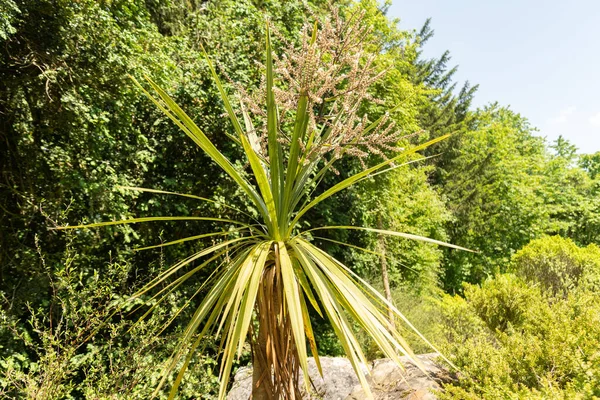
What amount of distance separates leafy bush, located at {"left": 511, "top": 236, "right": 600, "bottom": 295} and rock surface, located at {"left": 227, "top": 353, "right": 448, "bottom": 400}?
3604 mm

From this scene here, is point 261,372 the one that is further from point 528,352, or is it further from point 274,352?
point 528,352

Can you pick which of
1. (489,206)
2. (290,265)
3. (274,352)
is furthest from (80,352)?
(489,206)

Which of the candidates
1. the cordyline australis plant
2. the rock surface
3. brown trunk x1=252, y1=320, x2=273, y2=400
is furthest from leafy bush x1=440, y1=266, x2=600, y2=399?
A: brown trunk x1=252, y1=320, x2=273, y2=400

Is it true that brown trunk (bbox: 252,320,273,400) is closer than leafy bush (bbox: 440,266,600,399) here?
Yes

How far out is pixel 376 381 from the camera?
12.3 feet

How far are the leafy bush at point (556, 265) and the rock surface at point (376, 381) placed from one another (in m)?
3.60

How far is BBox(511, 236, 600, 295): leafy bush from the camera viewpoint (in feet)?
19.8

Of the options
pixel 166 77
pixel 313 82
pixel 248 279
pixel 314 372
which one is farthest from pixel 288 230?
pixel 166 77

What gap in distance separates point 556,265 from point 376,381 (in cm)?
468

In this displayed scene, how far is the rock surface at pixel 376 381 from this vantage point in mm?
3398

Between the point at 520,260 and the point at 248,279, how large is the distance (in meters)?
7.49

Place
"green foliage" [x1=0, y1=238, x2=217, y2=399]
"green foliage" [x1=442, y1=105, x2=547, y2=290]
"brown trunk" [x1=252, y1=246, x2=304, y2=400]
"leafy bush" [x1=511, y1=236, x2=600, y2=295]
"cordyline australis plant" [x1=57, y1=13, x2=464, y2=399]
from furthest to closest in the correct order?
"green foliage" [x1=442, y1=105, x2=547, y2=290]
"leafy bush" [x1=511, y1=236, x2=600, y2=295]
"green foliage" [x1=0, y1=238, x2=217, y2=399]
"brown trunk" [x1=252, y1=246, x2=304, y2=400]
"cordyline australis plant" [x1=57, y1=13, x2=464, y2=399]

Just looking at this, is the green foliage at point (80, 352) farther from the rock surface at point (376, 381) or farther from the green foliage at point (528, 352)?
the green foliage at point (528, 352)

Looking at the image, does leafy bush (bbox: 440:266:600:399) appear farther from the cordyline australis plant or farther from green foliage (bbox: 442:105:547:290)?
green foliage (bbox: 442:105:547:290)
